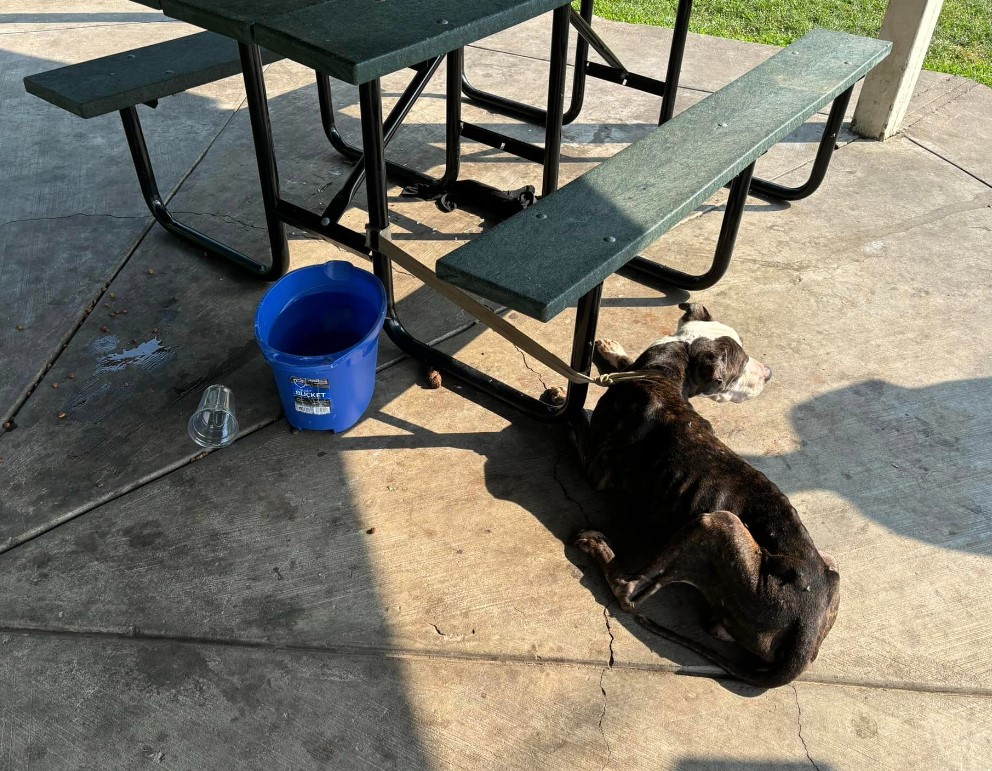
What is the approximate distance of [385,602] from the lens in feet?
8.76

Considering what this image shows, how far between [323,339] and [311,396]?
16.7 inches

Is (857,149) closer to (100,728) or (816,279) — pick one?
(816,279)

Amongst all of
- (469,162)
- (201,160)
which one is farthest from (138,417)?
(469,162)

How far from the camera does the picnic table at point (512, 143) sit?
2.63m

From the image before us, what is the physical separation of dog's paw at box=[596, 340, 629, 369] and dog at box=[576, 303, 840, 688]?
0.36m

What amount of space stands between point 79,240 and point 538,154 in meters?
2.34

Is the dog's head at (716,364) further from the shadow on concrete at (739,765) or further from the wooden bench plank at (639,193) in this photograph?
the shadow on concrete at (739,765)

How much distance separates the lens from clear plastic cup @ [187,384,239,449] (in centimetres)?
316

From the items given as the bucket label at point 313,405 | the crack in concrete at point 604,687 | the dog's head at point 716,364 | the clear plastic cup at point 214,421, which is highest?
the dog's head at point 716,364

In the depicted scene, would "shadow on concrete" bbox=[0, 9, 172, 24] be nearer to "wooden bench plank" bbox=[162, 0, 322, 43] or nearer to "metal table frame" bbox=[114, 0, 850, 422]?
"metal table frame" bbox=[114, 0, 850, 422]

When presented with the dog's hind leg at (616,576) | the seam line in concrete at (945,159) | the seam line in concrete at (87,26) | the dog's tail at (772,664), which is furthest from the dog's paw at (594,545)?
the seam line in concrete at (87,26)

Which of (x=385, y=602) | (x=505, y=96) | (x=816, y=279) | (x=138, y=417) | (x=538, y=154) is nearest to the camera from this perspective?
(x=385, y=602)

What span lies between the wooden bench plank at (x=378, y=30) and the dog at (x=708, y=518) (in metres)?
1.28

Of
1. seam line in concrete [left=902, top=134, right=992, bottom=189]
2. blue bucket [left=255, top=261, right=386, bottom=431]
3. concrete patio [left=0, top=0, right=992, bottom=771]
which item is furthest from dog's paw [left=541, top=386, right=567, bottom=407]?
seam line in concrete [left=902, top=134, right=992, bottom=189]
